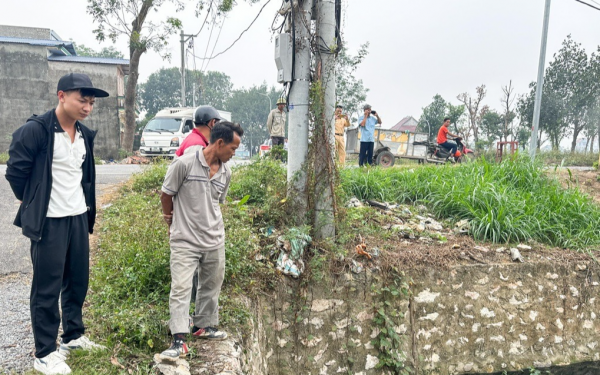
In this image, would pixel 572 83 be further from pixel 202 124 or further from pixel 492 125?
pixel 202 124

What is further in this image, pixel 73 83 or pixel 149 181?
pixel 149 181

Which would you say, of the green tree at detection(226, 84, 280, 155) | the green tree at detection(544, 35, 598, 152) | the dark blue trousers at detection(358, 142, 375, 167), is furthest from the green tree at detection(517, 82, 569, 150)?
the green tree at detection(226, 84, 280, 155)

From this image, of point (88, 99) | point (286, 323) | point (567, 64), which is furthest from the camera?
point (567, 64)

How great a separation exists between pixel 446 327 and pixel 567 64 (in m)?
27.1

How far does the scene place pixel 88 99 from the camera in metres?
2.89

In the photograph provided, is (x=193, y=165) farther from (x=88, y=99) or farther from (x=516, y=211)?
(x=516, y=211)

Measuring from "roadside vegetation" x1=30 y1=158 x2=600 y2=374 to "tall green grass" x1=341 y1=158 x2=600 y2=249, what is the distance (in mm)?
17

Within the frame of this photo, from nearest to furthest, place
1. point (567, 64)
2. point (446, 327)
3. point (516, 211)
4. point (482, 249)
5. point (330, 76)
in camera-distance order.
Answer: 1. point (330, 76)
2. point (446, 327)
3. point (482, 249)
4. point (516, 211)
5. point (567, 64)

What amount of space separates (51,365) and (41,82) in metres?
21.9

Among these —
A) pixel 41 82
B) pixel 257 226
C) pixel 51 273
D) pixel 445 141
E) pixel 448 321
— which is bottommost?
pixel 448 321

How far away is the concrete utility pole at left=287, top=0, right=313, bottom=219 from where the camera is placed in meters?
4.89

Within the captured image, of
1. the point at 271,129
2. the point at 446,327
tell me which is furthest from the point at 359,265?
the point at 271,129

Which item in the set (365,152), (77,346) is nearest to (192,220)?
(77,346)

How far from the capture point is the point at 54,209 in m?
2.79
